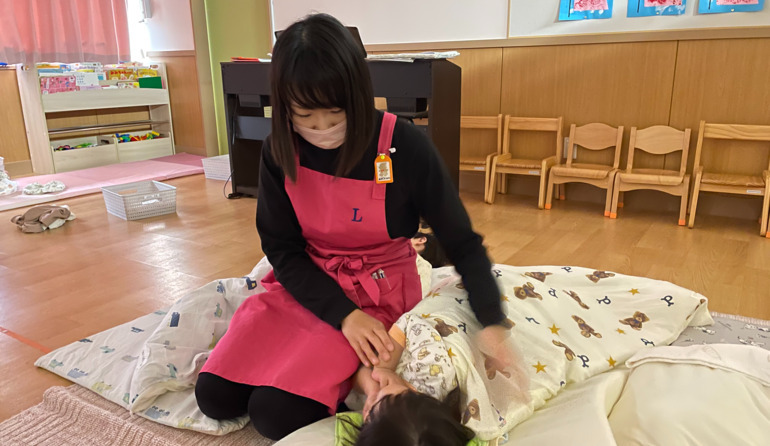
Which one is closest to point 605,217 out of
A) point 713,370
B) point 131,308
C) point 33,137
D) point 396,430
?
point 713,370

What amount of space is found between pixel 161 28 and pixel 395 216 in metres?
4.63

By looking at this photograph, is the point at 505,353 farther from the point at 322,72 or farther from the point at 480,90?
the point at 480,90

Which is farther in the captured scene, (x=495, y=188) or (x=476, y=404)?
(x=495, y=188)

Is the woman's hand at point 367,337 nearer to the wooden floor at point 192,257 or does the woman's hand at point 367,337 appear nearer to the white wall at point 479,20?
the wooden floor at point 192,257

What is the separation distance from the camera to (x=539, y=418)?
43.9 inches

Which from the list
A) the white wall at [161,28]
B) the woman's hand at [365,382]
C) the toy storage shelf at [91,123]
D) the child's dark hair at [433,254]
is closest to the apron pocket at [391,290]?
the woman's hand at [365,382]

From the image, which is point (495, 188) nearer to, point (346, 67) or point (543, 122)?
point (543, 122)

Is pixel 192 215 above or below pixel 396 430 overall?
below

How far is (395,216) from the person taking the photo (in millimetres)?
1181

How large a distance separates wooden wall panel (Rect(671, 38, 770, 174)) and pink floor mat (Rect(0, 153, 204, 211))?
318 centimetres

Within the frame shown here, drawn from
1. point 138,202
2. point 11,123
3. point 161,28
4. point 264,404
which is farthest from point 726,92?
point 11,123

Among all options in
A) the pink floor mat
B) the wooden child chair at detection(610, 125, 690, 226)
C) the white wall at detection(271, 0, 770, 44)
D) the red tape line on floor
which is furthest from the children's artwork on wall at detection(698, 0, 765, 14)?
the pink floor mat

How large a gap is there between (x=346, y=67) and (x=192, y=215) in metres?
2.41

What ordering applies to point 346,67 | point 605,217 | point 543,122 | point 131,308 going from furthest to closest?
point 543,122, point 605,217, point 131,308, point 346,67
